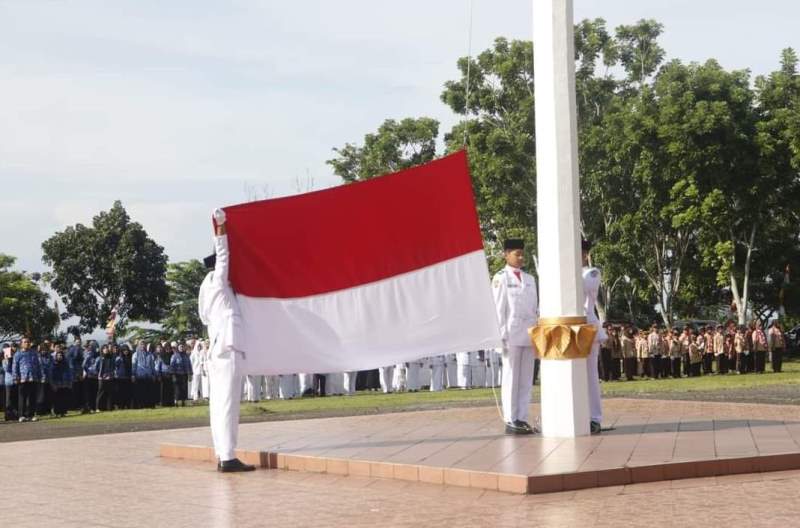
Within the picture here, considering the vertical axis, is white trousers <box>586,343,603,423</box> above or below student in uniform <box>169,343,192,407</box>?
below

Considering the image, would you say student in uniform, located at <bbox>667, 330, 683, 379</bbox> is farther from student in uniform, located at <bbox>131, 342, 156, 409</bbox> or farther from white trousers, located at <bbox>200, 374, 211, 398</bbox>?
student in uniform, located at <bbox>131, 342, 156, 409</bbox>

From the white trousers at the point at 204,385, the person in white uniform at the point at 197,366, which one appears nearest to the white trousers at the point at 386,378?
the white trousers at the point at 204,385

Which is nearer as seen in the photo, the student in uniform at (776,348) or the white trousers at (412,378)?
the white trousers at (412,378)

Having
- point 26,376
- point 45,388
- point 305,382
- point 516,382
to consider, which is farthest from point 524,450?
point 305,382

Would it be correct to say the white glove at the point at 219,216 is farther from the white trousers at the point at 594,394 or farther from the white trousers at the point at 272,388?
the white trousers at the point at 272,388

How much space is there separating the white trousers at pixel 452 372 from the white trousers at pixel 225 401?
2416cm

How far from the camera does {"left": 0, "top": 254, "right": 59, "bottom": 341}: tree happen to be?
6281 centimetres

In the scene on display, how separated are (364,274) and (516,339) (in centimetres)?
186

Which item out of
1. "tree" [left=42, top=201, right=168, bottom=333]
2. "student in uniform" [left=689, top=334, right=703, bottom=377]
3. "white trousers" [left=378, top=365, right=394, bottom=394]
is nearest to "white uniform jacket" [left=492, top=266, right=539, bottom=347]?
"white trousers" [left=378, top=365, right=394, bottom=394]

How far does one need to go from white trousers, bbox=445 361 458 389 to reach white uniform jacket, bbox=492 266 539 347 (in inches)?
885

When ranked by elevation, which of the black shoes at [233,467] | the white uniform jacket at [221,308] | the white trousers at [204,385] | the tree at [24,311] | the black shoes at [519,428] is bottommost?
the black shoes at [233,467]

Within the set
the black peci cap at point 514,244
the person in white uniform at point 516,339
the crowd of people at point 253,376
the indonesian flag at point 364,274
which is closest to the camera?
the indonesian flag at point 364,274

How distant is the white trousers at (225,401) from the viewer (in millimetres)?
11781

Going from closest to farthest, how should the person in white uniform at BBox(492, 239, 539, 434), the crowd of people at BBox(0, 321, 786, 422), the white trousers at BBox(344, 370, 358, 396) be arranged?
the person in white uniform at BBox(492, 239, 539, 434) < the crowd of people at BBox(0, 321, 786, 422) < the white trousers at BBox(344, 370, 358, 396)
